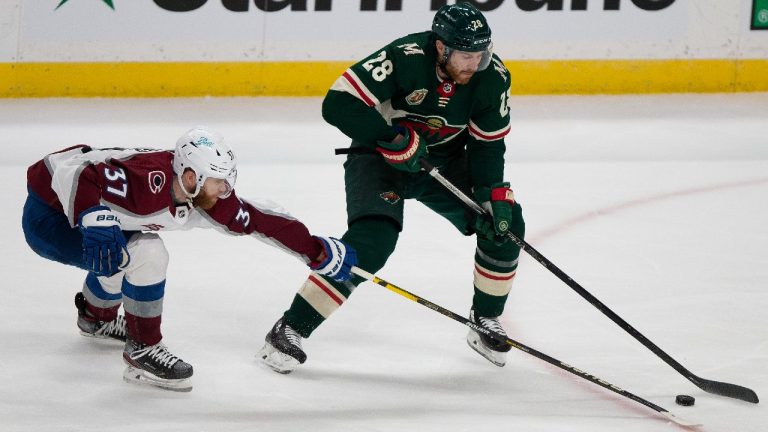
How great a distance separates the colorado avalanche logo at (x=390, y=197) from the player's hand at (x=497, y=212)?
0.25 metres

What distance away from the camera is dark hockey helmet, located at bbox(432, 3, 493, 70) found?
3730 mm

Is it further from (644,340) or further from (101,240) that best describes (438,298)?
(101,240)

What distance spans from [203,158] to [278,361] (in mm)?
702

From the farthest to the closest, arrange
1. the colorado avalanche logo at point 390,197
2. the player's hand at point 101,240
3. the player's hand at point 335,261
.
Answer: the colorado avalanche logo at point 390,197
the player's hand at point 335,261
the player's hand at point 101,240

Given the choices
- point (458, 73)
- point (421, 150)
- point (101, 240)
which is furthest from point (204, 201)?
point (458, 73)

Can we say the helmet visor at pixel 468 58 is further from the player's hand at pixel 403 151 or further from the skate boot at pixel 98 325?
the skate boot at pixel 98 325

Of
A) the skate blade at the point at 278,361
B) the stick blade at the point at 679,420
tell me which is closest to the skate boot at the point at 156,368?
the skate blade at the point at 278,361

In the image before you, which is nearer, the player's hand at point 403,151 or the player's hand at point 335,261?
the player's hand at point 335,261

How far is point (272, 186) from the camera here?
589cm

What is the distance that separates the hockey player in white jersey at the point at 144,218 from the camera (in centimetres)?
338

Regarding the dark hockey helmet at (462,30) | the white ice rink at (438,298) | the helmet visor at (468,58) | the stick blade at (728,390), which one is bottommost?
the white ice rink at (438,298)

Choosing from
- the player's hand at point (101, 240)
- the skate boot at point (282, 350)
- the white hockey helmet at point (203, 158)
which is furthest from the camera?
the skate boot at point (282, 350)

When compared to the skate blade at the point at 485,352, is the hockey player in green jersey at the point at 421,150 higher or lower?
higher

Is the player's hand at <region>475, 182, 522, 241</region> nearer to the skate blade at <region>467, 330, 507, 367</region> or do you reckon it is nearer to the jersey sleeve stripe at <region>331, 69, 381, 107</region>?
the skate blade at <region>467, 330, 507, 367</region>
